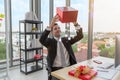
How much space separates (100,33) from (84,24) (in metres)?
0.45

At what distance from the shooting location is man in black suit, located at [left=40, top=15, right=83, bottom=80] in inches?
83.1

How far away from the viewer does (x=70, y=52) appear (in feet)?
7.37

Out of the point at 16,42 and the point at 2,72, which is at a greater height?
the point at 16,42

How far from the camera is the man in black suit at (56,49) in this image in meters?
2.11

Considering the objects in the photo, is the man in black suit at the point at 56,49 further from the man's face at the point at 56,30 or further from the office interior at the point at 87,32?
the office interior at the point at 87,32

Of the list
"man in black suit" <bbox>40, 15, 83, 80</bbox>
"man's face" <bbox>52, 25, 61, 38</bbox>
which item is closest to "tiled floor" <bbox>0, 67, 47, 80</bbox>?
"man in black suit" <bbox>40, 15, 83, 80</bbox>

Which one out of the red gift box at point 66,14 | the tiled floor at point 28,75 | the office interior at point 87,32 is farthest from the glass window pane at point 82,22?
the red gift box at point 66,14

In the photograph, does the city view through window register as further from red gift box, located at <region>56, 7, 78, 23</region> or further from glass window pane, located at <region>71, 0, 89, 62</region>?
red gift box, located at <region>56, 7, 78, 23</region>

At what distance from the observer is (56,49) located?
2.16 metres

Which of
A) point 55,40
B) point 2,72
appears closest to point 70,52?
point 55,40

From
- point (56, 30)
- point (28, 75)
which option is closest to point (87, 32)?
point (56, 30)

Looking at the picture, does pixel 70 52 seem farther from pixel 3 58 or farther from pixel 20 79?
pixel 3 58

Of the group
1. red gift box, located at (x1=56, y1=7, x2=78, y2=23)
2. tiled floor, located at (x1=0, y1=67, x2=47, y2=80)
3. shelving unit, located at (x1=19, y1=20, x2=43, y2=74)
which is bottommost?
tiled floor, located at (x1=0, y1=67, x2=47, y2=80)

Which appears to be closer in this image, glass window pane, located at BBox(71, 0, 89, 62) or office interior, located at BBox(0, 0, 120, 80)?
office interior, located at BBox(0, 0, 120, 80)
